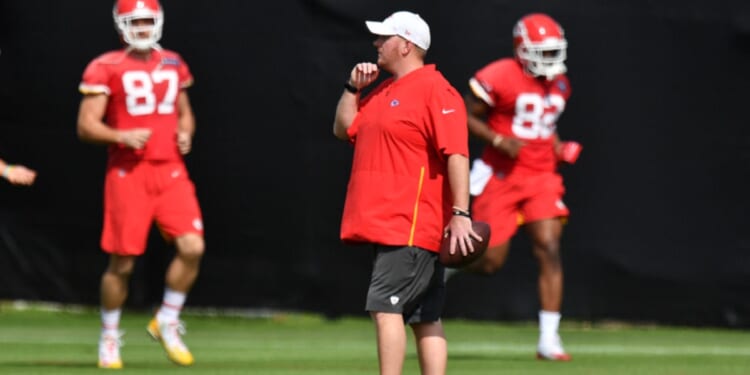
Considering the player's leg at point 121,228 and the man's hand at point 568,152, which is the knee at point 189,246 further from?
the man's hand at point 568,152

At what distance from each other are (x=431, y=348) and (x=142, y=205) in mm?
3246

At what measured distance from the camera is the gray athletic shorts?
708cm

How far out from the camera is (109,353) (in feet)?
31.9

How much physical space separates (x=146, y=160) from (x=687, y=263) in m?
4.40

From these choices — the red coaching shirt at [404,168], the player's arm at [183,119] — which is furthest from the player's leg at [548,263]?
the red coaching shirt at [404,168]

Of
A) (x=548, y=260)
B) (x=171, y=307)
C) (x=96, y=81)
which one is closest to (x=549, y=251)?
(x=548, y=260)

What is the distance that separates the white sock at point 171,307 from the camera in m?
10.1

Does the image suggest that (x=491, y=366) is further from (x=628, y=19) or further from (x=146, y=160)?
(x=628, y=19)

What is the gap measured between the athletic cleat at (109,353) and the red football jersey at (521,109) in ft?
8.40

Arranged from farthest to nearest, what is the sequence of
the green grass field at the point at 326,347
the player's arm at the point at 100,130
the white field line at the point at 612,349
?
the white field line at the point at 612,349 → the player's arm at the point at 100,130 → the green grass field at the point at 326,347

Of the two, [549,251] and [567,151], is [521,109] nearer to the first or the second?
[567,151]

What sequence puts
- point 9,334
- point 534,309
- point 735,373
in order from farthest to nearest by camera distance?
1. point 534,309
2. point 9,334
3. point 735,373

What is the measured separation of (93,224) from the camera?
43.8ft

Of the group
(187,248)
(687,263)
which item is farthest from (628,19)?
(187,248)
